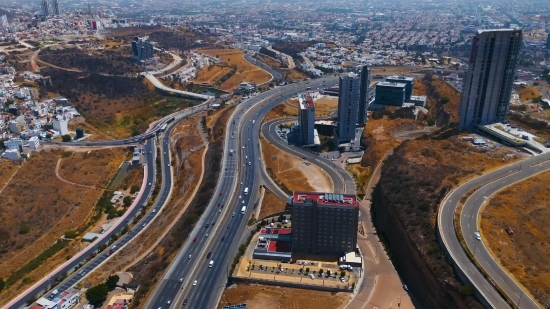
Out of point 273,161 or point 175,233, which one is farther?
point 273,161

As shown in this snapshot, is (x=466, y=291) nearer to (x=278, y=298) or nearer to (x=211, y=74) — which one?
(x=278, y=298)

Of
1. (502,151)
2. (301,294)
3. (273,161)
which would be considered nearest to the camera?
(301,294)

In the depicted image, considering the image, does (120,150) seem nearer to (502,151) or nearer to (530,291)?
(502,151)

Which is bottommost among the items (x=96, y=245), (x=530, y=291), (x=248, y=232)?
(x=96, y=245)

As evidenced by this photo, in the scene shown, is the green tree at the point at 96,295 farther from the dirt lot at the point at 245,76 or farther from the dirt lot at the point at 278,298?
the dirt lot at the point at 245,76

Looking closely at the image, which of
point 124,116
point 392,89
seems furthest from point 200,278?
point 124,116

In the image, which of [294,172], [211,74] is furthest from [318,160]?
[211,74]

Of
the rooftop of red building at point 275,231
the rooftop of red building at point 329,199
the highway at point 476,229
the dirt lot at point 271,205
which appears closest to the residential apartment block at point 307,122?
the dirt lot at point 271,205
